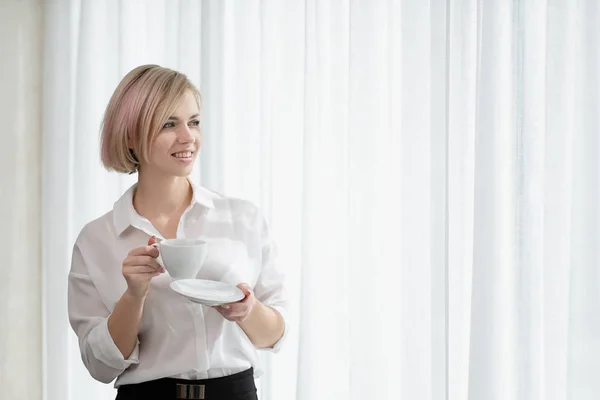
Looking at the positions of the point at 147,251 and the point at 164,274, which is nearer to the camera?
the point at 147,251

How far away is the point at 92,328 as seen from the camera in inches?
70.4

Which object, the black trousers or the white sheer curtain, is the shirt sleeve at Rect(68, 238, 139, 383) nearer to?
the black trousers

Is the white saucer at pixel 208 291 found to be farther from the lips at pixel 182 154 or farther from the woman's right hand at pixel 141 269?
the lips at pixel 182 154

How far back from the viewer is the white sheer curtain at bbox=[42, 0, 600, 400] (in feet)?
6.90

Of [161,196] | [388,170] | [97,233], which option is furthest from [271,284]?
[388,170]

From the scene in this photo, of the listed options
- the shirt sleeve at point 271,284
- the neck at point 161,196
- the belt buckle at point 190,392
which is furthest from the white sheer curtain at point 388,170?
the belt buckle at point 190,392

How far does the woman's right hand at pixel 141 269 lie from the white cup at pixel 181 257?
4cm

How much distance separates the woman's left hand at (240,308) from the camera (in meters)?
1.62

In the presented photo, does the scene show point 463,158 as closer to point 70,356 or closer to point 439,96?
point 439,96

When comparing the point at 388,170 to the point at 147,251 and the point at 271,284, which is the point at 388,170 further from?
the point at 147,251

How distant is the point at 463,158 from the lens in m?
2.20

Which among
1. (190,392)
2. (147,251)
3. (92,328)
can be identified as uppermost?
(147,251)

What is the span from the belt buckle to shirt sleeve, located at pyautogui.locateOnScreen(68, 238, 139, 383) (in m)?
0.13

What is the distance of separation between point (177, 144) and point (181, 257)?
339 millimetres
